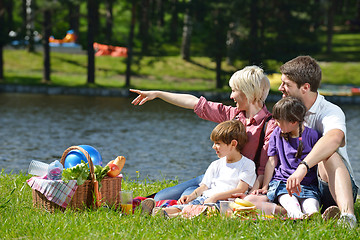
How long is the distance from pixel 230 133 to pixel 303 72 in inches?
33.1

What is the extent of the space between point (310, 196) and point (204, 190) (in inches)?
39.1

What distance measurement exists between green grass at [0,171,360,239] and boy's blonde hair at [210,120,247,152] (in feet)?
2.66

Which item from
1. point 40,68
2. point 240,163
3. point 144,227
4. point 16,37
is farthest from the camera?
point 40,68

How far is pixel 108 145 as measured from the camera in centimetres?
1347

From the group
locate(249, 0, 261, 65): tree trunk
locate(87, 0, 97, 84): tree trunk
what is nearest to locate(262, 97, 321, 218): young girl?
locate(249, 0, 261, 65): tree trunk

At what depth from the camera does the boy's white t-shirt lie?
586cm

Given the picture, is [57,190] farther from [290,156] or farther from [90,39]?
[90,39]

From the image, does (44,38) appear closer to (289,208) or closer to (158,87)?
(158,87)

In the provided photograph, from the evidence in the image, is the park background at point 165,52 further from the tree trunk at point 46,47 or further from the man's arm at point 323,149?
the man's arm at point 323,149

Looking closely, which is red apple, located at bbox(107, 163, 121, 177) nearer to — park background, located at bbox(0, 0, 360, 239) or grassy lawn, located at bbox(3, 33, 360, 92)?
park background, located at bbox(0, 0, 360, 239)

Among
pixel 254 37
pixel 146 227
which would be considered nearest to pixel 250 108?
pixel 146 227

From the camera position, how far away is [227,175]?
5949 millimetres

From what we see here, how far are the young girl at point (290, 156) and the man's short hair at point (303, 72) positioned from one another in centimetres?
20

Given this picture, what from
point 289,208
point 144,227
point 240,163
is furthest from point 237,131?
point 144,227
